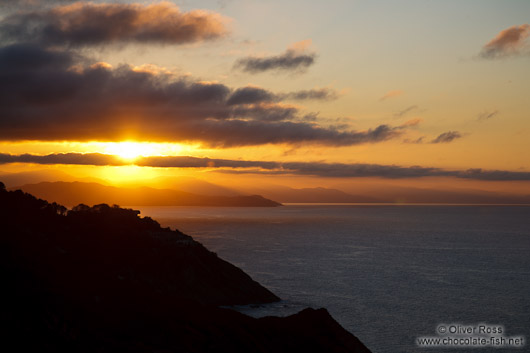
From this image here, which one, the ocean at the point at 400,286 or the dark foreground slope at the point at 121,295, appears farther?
the ocean at the point at 400,286

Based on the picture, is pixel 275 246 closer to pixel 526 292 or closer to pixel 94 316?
pixel 526 292

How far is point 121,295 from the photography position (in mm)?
49625

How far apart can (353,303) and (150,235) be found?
119ft

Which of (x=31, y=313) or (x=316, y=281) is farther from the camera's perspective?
(x=316, y=281)

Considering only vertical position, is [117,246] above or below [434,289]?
above

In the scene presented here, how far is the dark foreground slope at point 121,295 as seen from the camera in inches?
1513

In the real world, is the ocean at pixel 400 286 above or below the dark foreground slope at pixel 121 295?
below

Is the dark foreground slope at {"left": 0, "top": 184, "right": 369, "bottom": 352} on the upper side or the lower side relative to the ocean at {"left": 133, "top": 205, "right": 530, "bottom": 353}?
upper

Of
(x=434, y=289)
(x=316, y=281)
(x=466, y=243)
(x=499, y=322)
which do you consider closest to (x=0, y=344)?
(x=499, y=322)

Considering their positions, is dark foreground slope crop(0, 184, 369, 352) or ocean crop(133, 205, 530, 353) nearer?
dark foreground slope crop(0, 184, 369, 352)

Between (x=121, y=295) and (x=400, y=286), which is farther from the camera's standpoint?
(x=400, y=286)

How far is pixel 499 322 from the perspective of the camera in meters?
67.2

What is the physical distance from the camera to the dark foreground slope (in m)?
38.4

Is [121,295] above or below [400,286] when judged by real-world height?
above
